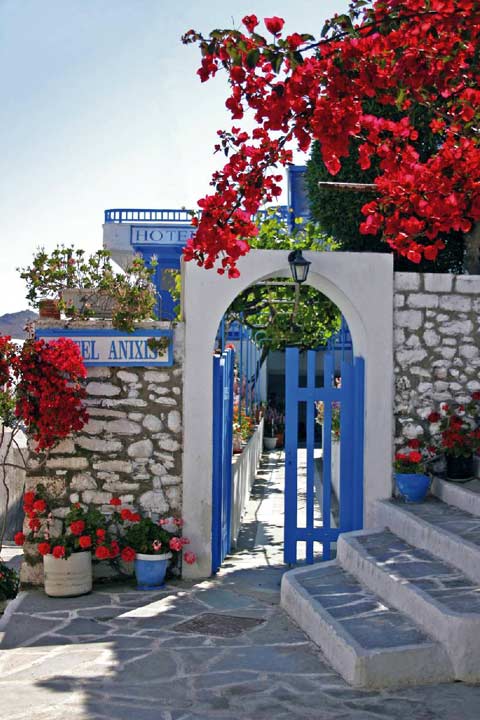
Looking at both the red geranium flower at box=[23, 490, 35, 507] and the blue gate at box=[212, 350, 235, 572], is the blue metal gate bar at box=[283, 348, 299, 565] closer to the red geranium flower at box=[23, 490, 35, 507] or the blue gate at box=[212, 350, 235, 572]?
the blue gate at box=[212, 350, 235, 572]

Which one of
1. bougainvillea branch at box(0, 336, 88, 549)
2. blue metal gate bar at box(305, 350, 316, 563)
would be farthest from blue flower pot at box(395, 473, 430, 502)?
bougainvillea branch at box(0, 336, 88, 549)

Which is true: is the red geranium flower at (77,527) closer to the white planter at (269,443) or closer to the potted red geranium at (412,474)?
the potted red geranium at (412,474)

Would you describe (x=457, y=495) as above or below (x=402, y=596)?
above

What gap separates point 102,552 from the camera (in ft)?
26.2

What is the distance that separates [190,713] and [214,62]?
143 inches

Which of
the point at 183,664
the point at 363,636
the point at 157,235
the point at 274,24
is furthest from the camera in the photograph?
the point at 157,235

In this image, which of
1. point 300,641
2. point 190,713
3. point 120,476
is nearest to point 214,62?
point 190,713

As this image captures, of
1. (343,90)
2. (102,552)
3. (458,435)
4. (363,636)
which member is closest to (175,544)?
(102,552)

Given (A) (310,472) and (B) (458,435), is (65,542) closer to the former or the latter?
(A) (310,472)

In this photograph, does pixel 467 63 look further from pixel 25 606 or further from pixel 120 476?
pixel 25 606

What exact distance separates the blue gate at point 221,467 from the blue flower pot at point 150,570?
0.65 metres

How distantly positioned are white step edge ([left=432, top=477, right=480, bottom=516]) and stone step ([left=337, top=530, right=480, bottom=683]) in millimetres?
711

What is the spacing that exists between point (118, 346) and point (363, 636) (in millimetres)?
3871

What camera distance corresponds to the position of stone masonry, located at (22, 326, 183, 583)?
8.44 meters
